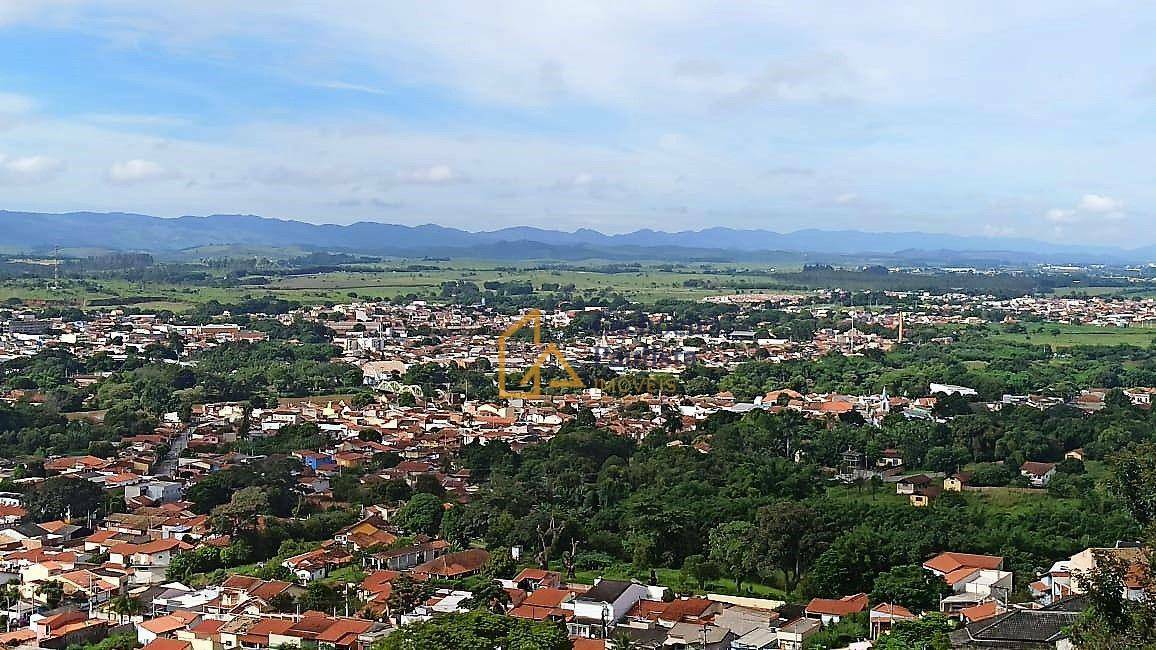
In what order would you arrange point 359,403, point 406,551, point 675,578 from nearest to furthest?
point 675,578
point 406,551
point 359,403

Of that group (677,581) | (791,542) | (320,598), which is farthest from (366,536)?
(791,542)

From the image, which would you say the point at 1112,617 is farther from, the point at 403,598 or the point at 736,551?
the point at 403,598

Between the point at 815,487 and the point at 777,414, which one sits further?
the point at 777,414

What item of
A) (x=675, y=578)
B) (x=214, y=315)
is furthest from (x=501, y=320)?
(x=675, y=578)

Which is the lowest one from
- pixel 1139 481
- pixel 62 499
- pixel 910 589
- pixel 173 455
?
pixel 173 455

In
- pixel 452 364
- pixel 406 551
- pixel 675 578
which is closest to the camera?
pixel 675 578

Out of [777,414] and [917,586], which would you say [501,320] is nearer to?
[777,414]
